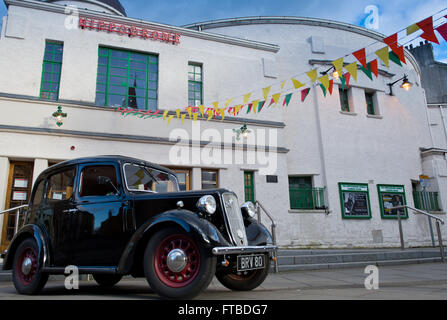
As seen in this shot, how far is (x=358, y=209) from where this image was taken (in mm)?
12703

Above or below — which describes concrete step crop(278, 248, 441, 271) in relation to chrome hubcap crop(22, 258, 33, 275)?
below

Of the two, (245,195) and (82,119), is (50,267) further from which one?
(245,195)

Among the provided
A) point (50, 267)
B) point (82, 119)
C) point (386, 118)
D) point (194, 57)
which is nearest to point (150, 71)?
point (194, 57)

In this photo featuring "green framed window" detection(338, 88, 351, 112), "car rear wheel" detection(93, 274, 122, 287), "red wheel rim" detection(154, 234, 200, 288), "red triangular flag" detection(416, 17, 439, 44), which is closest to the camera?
"red wheel rim" detection(154, 234, 200, 288)

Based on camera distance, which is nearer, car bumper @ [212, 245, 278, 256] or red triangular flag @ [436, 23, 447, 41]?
car bumper @ [212, 245, 278, 256]

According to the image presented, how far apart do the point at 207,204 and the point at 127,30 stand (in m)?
9.56

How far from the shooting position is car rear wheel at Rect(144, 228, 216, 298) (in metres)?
3.17

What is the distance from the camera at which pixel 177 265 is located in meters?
3.32

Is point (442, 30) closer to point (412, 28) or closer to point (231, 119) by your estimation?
point (412, 28)

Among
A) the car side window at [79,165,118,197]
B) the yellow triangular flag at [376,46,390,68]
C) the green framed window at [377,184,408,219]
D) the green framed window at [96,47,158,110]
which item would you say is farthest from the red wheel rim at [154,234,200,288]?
the green framed window at [377,184,408,219]

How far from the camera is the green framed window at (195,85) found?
11.7m

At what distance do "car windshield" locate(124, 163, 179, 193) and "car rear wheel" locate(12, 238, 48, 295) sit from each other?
62.9 inches

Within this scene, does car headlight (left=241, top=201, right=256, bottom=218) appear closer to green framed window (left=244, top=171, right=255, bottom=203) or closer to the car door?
the car door
